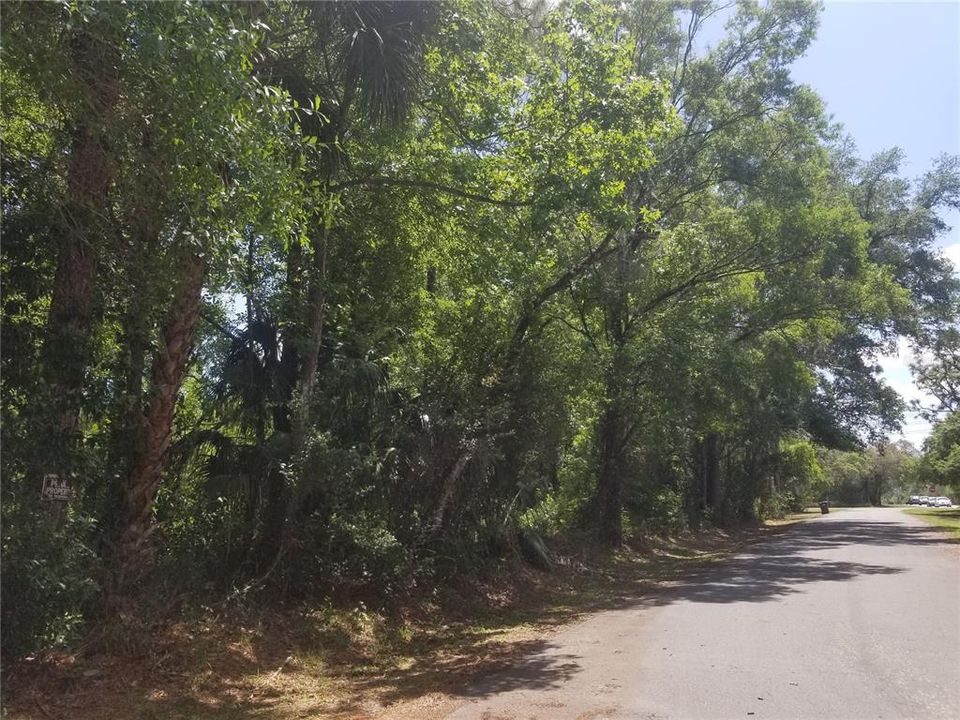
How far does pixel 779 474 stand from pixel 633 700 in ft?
135

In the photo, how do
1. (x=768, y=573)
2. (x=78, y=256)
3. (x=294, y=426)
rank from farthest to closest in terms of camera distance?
(x=768, y=573) → (x=294, y=426) → (x=78, y=256)

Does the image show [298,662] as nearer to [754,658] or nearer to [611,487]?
[754,658]

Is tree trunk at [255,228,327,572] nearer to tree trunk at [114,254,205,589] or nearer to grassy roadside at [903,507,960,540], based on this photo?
tree trunk at [114,254,205,589]

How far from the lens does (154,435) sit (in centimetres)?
827

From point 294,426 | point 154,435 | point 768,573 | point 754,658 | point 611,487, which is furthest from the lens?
point 611,487

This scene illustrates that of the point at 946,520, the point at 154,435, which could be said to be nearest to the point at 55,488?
the point at 154,435

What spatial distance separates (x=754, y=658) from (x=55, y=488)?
6.69 m

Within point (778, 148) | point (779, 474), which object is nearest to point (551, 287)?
point (778, 148)

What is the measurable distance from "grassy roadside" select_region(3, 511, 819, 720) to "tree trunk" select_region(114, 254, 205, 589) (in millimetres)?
1012

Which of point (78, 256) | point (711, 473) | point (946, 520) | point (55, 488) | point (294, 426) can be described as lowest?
point (946, 520)

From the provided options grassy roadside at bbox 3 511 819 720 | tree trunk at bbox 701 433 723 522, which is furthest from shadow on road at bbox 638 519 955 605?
tree trunk at bbox 701 433 723 522

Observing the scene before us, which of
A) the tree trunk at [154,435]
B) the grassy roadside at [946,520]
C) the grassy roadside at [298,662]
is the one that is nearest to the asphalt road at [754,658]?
the grassy roadside at [298,662]

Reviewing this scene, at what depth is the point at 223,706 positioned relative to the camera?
23.1 feet

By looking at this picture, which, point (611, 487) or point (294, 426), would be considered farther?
point (611, 487)
